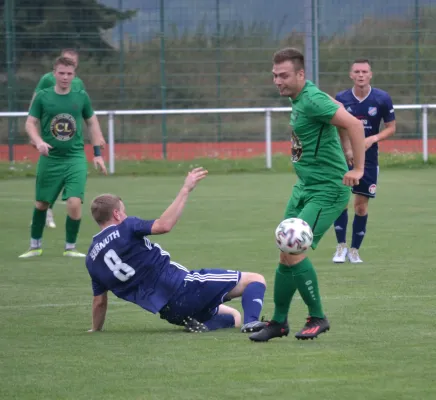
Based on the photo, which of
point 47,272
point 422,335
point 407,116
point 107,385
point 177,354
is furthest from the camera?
point 407,116

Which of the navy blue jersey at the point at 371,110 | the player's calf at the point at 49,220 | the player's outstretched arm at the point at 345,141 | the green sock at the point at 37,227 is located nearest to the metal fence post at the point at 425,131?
the player's calf at the point at 49,220

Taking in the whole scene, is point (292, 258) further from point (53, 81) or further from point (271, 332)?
point (53, 81)

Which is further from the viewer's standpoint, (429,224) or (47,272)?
(429,224)

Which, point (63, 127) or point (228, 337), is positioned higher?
point (63, 127)

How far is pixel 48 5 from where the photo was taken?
2631 centimetres

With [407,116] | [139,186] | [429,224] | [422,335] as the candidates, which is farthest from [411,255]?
[407,116]

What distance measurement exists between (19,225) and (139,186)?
583 cm

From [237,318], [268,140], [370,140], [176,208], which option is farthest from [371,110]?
[268,140]

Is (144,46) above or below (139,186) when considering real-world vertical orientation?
above

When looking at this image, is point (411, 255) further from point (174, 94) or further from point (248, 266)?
point (174, 94)

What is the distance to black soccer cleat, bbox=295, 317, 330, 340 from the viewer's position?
22.5ft

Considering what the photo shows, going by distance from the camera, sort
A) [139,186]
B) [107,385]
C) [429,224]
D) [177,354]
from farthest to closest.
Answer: [139,186] → [429,224] → [177,354] → [107,385]

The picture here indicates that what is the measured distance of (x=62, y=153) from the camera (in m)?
12.0

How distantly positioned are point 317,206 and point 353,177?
1.09 feet
